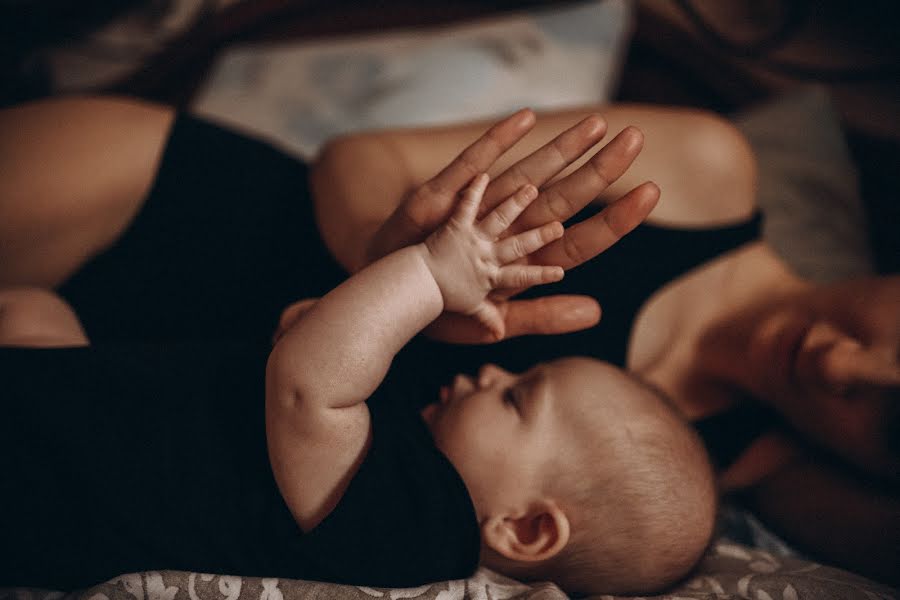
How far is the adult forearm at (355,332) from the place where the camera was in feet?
1.92

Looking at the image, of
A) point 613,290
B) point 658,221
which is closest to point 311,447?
point 613,290

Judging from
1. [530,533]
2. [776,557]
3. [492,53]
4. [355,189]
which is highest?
[492,53]

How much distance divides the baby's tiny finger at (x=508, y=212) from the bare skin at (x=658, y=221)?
0.20 m

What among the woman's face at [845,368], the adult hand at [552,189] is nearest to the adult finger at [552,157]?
the adult hand at [552,189]

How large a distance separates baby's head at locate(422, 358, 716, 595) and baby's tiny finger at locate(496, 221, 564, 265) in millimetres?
226

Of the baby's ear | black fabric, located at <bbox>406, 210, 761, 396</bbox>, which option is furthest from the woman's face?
the baby's ear

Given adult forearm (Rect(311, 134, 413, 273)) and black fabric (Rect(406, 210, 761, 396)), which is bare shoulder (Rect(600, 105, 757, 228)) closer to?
black fabric (Rect(406, 210, 761, 396))

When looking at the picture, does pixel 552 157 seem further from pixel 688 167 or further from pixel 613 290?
pixel 688 167

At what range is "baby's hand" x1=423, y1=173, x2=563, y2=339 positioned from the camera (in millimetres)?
562

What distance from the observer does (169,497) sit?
66 centimetres

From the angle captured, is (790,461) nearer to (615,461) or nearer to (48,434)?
(615,461)

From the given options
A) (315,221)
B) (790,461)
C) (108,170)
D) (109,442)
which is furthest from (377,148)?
(790,461)

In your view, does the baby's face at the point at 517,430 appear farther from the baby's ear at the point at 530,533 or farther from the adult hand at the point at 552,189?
the adult hand at the point at 552,189

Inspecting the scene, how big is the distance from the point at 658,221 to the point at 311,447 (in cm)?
63
